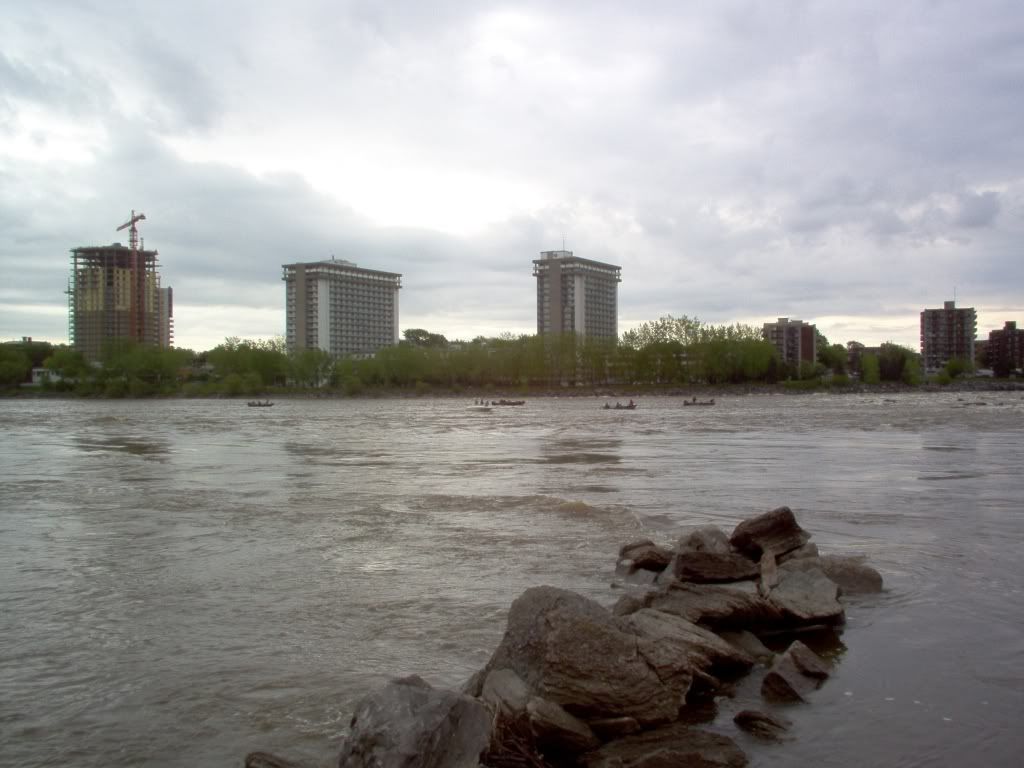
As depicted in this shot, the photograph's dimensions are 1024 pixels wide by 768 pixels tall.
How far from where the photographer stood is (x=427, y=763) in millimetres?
5430

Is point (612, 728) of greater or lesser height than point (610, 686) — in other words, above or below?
below

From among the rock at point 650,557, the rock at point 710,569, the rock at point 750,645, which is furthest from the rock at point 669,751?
the rock at point 650,557

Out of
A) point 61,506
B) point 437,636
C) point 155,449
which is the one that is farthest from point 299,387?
point 437,636

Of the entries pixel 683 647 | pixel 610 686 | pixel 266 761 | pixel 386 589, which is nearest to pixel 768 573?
pixel 683 647

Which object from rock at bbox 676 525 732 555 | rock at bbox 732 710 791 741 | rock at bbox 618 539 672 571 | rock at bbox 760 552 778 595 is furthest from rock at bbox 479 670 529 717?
rock at bbox 618 539 672 571

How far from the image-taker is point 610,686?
21.6 feet

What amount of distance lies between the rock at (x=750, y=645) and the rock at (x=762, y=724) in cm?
142

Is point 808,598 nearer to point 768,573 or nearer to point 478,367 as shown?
point 768,573

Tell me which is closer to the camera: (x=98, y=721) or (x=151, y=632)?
(x=98, y=721)

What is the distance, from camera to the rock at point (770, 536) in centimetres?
1136

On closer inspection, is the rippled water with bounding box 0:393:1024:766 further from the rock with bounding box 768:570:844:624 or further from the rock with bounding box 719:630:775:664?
the rock with bounding box 719:630:775:664

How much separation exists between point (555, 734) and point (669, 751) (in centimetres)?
81

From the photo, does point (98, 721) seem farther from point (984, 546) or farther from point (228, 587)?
point (984, 546)

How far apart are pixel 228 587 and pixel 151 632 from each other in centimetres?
194
